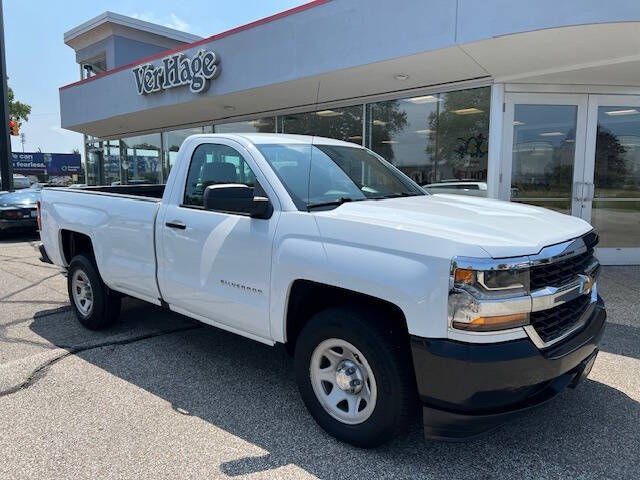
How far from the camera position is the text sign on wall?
434 inches

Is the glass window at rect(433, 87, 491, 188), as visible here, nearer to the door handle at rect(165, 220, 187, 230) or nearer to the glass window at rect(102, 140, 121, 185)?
the door handle at rect(165, 220, 187, 230)

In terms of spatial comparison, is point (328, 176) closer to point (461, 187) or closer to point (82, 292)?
point (82, 292)

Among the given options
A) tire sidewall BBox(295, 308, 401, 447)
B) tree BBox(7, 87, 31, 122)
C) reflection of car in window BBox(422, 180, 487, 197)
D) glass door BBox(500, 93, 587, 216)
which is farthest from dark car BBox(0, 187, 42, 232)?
tree BBox(7, 87, 31, 122)

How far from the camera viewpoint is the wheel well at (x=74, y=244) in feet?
18.5

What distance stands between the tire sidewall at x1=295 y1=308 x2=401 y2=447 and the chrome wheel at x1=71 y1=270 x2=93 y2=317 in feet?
9.97

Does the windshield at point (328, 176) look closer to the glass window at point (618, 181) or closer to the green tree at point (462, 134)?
the green tree at point (462, 134)

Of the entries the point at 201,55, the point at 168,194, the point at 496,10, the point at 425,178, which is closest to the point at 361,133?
the point at 425,178

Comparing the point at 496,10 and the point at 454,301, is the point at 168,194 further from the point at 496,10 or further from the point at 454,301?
the point at 496,10

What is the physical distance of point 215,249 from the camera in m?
3.84

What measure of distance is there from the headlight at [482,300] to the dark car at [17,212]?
1231 centimetres

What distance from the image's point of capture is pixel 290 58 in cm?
943

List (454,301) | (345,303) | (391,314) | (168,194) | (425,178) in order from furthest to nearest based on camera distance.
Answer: (425,178) < (168,194) < (345,303) < (391,314) < (454,301)

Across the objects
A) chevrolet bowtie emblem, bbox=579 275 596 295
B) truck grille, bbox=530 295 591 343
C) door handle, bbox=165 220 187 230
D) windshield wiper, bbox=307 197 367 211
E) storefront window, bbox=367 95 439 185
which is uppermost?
storefront window, bbox=367 95 439 185

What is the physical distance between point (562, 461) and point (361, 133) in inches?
352
